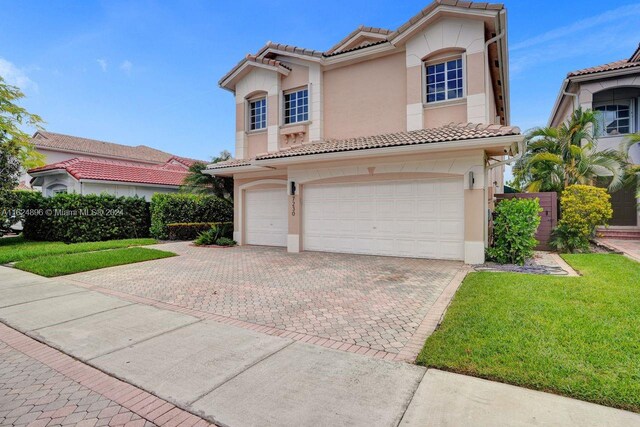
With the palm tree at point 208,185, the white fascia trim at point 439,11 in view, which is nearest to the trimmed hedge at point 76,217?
the palm tree at point 208,185

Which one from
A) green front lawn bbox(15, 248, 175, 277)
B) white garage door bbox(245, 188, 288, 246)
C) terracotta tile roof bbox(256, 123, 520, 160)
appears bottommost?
green front lawn bbox(15, 248, 175, 277)

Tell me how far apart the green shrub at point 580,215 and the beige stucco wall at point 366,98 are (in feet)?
20.1

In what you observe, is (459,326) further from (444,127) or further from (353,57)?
(353,57)

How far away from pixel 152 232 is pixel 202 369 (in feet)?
52.2

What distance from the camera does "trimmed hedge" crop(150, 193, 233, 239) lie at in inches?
691

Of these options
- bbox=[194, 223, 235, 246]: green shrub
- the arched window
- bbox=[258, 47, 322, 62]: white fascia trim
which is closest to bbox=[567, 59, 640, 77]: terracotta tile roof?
bbox=[258, 47, 322, 62]: white fascia trim

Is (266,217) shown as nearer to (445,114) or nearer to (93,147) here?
(445,114)

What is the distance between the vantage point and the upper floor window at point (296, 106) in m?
14.7

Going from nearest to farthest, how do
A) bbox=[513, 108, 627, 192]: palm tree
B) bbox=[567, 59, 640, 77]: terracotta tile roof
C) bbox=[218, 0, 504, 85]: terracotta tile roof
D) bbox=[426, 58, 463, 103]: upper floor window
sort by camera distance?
1. bbox=[218, 0, 504, 85]: terracotta tile roof
2. bbox=[426, 58, 463, 103]: upper floor window
3. bbox=[513, 108, 627, 192]: palm tree
4. bbox=[567, 59, 640, 77]: terracotta tile roof

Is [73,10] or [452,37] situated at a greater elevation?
[73,10]

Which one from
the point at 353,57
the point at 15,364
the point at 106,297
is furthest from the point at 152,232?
the point at 15,364

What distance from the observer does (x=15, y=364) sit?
4.07 meters

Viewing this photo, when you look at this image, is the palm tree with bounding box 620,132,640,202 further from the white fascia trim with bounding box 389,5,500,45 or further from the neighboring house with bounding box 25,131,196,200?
the neighboring house with bounding box 25,131,196,200

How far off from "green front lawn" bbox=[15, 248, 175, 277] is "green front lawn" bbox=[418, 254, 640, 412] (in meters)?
9.81
